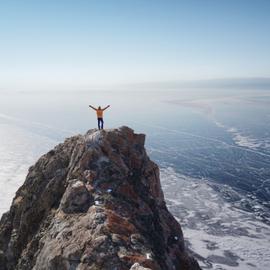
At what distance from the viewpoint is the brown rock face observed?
60.9 ft

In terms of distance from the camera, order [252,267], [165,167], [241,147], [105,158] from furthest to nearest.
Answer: [241,147] → [165,167] → [252,267] → [105,158]

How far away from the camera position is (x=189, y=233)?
2564 inches

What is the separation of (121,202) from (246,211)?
5800 centimetres

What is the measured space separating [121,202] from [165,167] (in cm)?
8608

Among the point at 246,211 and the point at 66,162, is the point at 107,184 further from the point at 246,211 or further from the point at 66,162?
the point at 246,211

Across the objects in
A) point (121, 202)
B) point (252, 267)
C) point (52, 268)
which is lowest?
point (252, 267)

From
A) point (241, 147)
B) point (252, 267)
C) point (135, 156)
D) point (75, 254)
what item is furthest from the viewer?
point (241, 147)

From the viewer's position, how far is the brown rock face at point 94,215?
18.6m

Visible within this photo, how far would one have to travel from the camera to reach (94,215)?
20.4 m

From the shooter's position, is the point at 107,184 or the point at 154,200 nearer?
the point at 107,184

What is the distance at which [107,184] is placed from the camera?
79.8 ft

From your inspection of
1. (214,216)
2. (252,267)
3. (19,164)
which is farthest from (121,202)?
(19,164)

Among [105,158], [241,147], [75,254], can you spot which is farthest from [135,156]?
[241,147]

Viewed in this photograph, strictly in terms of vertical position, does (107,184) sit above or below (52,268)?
above
